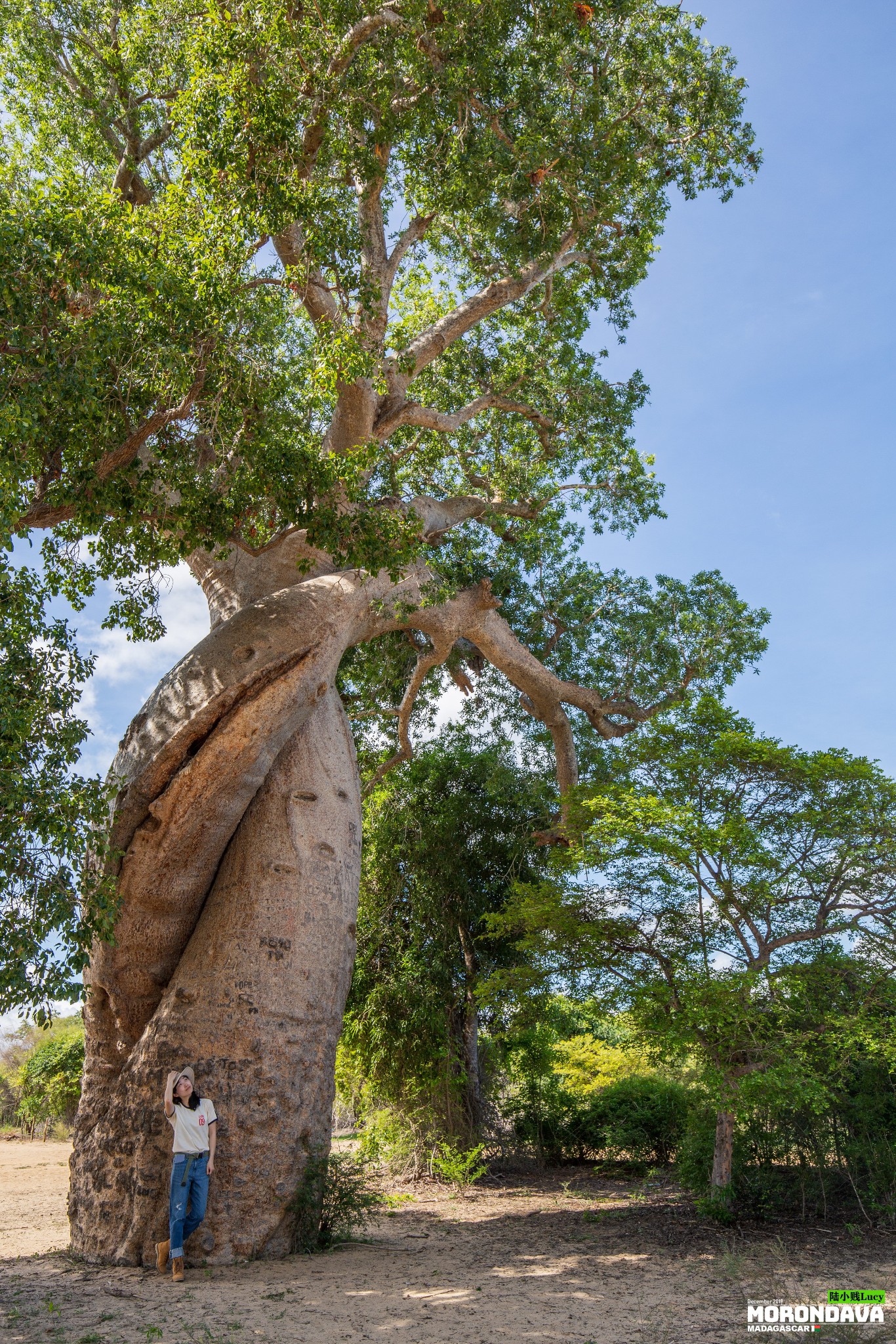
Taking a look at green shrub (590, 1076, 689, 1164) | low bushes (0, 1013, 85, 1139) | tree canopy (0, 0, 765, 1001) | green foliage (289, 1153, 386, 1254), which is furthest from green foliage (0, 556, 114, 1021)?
low bushes (0, 1013, 85, 1139)

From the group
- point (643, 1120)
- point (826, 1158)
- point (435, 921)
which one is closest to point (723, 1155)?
point (826, 1158)

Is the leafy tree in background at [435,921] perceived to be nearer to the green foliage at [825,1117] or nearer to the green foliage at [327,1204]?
the green foliage at [327,1204]

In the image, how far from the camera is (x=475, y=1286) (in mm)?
5168

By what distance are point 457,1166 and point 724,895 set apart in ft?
15.6

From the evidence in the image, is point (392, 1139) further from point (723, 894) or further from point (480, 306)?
point (480, 306)

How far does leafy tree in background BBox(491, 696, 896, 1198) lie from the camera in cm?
580

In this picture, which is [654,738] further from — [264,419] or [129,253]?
[129,253]

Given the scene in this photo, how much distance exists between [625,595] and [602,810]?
510cm

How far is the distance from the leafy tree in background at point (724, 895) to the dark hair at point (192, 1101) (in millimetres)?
2531

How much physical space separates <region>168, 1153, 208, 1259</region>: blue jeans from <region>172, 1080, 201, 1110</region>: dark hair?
28cm

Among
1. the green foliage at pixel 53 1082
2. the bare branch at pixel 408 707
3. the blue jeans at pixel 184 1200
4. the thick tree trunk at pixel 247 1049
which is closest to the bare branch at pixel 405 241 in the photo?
the bare branch at pixel 408 707

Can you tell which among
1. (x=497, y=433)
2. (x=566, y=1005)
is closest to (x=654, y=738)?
(x=566, y=1005)

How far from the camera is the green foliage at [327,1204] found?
5.69m

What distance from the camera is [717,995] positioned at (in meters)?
5.64
